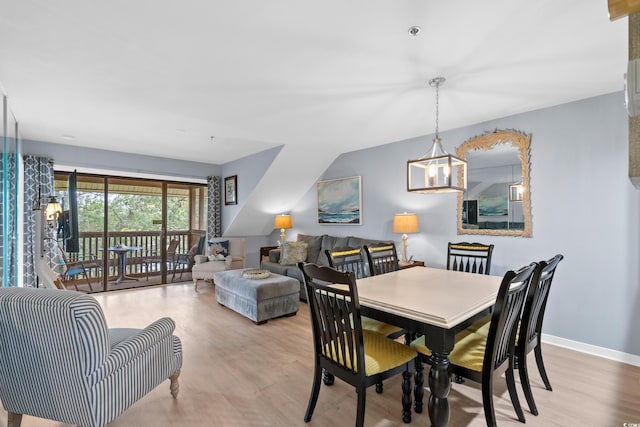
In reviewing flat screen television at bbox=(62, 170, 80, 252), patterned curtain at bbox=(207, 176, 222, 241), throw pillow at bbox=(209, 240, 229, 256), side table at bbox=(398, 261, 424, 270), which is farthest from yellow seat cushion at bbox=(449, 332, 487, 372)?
patterned curtain at bbox=(207, 176, 222, 241)

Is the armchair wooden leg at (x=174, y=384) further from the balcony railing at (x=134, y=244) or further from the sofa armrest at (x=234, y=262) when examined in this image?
the balcony railing at (x=134, y=244)

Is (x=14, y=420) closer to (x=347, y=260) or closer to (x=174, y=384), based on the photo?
(x=174, y=384)

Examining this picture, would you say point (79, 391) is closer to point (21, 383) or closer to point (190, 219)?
point (21, 383)

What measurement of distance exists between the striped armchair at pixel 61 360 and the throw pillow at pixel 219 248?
156 inches

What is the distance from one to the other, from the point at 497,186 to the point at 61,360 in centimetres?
395

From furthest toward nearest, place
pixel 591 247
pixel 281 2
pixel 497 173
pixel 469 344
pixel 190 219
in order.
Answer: pixel 190 219, pixel 497 173, pixel 591 247, pixel 469 344, pixel 281 2

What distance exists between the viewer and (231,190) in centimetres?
597

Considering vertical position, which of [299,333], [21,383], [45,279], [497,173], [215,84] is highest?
[215,84]

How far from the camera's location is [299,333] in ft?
11.0

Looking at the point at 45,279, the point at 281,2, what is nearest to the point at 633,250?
the point at 281,2

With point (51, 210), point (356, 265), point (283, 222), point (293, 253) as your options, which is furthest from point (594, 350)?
point (51, 210)

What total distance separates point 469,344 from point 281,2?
2253 millimetres

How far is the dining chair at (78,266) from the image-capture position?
4.71 m

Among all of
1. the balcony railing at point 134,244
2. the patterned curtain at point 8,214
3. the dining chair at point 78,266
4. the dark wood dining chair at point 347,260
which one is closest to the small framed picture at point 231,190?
the balcony railing at point 134,244
